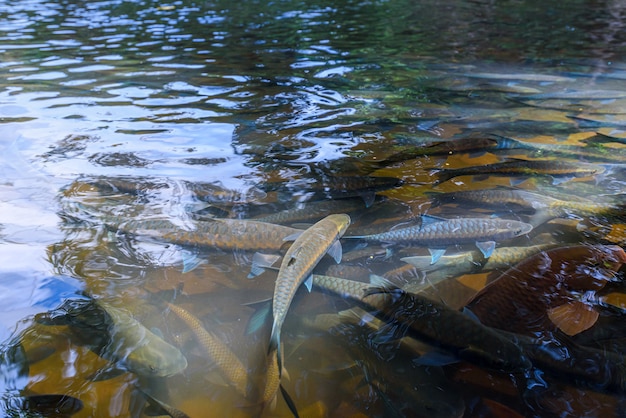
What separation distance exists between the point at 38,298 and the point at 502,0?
19469 millimetres

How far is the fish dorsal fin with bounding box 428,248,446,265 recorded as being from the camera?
2908 mm

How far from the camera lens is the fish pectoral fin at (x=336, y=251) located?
2.88 metres

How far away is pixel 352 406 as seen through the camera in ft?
6.89

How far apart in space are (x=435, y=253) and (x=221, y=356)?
1535mm

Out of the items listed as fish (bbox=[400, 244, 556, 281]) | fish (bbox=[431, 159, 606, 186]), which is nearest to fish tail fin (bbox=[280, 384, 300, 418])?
fish (bbox=[400, 244, 556, 281])

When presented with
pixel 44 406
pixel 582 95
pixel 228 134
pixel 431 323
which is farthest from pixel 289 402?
pixel 582 95

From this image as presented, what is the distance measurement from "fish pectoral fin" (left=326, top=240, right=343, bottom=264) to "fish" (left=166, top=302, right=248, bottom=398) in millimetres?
912

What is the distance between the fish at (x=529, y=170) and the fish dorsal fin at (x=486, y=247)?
1.08 metres

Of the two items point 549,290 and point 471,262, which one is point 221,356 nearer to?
point 471,262

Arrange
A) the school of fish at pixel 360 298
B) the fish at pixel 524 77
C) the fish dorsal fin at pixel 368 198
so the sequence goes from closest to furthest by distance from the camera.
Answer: the school of fish at pixel 360 298
the fish dorsal fin at pixel 368 198
the fish at pixel 524 77

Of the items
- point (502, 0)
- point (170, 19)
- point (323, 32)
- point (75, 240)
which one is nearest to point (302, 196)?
point (75, 240)

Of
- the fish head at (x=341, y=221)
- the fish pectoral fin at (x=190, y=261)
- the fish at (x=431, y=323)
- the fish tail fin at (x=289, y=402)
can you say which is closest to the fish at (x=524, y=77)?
the fish head at (x=341, y=221)

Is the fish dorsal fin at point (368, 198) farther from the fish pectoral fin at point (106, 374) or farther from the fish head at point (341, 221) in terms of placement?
the fish pectoral fin at point (106, 374)

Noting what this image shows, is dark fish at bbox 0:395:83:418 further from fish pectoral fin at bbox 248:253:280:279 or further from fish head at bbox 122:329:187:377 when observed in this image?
fish pectoral fin at bbox 248:253:280:279
